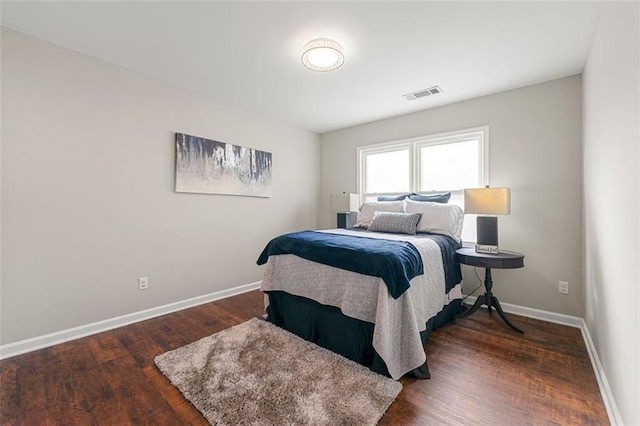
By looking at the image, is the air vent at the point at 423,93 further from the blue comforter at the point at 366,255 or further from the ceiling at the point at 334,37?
the blue comforter at the point at 366,255

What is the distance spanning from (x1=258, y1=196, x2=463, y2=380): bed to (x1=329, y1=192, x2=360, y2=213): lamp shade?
1124 millimetres

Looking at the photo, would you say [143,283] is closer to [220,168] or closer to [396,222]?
[220,168]

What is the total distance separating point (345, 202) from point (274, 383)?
265cm

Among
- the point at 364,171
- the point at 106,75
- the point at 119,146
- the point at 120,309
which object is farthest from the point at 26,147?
the point at 364,171

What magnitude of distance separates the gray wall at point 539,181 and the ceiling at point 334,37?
9.2 inches

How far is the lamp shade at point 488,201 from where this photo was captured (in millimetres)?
2439

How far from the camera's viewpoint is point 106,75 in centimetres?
242

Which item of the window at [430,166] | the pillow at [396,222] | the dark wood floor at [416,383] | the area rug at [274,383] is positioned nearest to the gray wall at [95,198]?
the dark wood floor at [416,383]

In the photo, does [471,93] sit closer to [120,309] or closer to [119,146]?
[119,146]

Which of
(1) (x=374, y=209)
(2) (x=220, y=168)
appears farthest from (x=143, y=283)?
(1) (x=374, y=209)

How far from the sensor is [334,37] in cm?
207

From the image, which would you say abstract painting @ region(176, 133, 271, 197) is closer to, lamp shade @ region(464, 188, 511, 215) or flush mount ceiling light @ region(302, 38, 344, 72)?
flush mount ceiling light @ region(302, 38, 344, 72)

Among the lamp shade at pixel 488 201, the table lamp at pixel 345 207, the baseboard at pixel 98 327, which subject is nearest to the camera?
the baseboard at pixel 98 327

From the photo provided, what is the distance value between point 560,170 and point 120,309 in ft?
14.9
